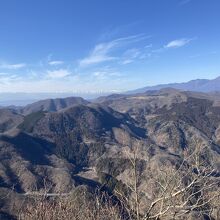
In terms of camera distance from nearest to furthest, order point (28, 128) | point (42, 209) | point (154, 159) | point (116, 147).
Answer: point (42, 209)
point (154, 159)
point (116, 147)
point (28, 128)

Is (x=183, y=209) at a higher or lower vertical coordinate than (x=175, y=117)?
higher

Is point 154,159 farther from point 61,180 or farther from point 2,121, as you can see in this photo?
point 2,121

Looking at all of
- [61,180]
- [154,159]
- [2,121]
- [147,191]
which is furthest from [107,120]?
[147,191]

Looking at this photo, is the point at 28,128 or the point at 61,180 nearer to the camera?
the point at 61,180

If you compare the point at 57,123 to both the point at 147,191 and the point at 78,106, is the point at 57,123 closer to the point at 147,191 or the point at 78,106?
the point at 78,106

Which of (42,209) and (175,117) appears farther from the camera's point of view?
(175,117)

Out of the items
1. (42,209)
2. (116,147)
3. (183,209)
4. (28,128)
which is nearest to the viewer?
(183,209)

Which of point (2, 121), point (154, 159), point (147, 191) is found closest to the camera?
point (147, 191)

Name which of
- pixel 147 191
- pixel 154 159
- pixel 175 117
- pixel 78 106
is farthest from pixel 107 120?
pixel 147 191

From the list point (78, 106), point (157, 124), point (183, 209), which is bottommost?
point (157, 124)
